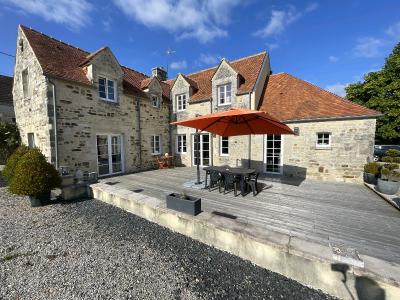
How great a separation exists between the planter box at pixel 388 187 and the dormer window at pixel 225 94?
8333 millimetres

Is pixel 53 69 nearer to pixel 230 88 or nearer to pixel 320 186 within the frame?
pixel 230 88

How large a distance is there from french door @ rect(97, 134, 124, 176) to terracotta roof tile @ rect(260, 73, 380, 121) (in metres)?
9.27

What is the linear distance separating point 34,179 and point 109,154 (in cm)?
500

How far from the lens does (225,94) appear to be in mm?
12445

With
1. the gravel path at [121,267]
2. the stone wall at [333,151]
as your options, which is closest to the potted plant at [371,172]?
the stone wall at [333,151]

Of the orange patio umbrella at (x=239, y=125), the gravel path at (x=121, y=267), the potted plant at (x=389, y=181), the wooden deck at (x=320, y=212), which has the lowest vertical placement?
the gravel path at (x=121, y=267)

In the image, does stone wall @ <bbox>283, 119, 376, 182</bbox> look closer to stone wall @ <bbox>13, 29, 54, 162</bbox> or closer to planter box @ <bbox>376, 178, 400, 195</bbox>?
planter box @ <bbox>376, 178, 400, 195</bbox>

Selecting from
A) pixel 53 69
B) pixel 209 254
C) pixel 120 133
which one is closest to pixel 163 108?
pixel 120 133

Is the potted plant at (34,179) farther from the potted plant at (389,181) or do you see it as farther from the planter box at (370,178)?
the planter box at (370,178)

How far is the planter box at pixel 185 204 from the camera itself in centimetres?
421

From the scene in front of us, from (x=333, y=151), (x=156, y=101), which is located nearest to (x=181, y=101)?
(x=156, y=101)

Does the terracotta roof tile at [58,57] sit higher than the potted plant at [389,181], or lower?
higher

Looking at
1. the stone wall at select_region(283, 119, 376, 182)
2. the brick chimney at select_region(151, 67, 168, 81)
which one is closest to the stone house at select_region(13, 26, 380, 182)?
the stone wall at select_region(283, 119, 376, 182)

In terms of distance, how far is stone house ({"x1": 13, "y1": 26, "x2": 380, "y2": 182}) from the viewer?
8.98 meters
